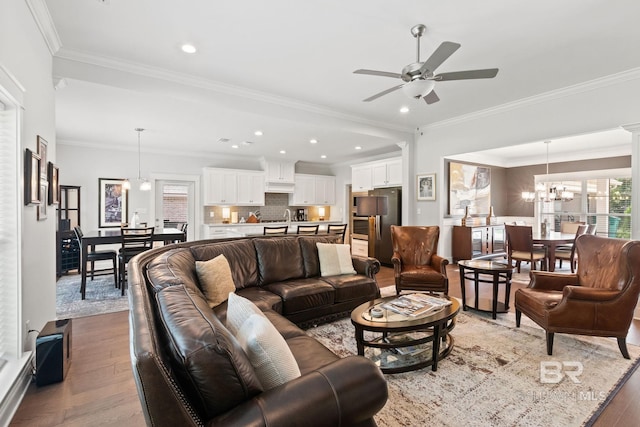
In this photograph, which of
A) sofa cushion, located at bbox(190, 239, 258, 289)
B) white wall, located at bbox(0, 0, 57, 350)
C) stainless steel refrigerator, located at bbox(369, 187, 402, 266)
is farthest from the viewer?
stainless steel refrigerator, located at bbox(369, 187, 402, 266)

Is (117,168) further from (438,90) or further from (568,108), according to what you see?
(568,108)

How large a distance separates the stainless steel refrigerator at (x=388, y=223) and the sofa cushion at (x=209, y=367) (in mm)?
5525

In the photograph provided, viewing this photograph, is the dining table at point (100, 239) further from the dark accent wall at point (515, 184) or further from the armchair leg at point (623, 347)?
the dark accent wall at point (515, 184)

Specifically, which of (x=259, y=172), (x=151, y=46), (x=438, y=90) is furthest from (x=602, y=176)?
(x=151, y=46)

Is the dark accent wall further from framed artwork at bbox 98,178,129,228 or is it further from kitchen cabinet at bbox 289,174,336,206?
framed artwork at bbox 98,178,129,228

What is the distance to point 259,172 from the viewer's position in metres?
8.27

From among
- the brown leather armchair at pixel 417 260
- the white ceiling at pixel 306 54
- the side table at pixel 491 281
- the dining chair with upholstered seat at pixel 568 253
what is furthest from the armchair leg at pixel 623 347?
the dining chair with upholstered seat at pixel 568 253

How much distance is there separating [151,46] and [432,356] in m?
3.69

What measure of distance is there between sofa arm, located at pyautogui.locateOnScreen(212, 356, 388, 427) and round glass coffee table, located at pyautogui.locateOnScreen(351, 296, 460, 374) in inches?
34.3

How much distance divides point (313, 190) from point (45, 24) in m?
6.99

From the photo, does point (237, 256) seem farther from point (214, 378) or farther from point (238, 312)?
point (214, 378)

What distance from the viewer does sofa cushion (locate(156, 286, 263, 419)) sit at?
1017 millimetres

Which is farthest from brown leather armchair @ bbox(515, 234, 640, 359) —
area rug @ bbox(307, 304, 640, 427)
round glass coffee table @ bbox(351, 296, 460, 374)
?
round glass coffee table @ bbox(351, 296, 460, 374)

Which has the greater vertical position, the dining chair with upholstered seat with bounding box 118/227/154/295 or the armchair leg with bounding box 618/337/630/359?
the dining chair with upholstered seat with bounding box 118/227/154/295
